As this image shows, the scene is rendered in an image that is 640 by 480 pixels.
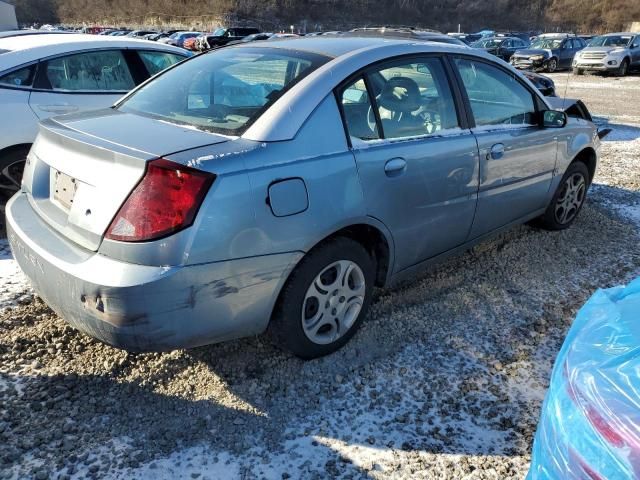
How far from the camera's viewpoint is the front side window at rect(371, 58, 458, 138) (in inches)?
118

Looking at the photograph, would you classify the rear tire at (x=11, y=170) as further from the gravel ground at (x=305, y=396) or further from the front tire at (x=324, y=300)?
the front tire at (x=324, y=300)

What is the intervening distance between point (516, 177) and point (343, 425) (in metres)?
2.27

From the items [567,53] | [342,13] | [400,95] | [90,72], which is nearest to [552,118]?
[400,95]

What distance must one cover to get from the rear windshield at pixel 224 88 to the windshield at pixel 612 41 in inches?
915

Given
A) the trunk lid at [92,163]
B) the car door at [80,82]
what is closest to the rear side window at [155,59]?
the car door at [80,82]

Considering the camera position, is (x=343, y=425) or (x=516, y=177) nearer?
(x=343, y=425)

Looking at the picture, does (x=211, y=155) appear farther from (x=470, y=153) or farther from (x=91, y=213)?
(x=470, y=153)

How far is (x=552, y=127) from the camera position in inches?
162

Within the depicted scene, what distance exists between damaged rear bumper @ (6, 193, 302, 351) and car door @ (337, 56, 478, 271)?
2.28 feet

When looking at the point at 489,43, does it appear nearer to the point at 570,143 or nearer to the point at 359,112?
the point at 570,143

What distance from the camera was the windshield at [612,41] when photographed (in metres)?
21.7

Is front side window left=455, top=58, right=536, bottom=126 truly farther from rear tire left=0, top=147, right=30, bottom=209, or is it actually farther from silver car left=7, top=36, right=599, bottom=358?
rear tire left=0, top=147, right=30, bottom=209

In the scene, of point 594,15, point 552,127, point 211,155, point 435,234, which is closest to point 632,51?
point 552,127

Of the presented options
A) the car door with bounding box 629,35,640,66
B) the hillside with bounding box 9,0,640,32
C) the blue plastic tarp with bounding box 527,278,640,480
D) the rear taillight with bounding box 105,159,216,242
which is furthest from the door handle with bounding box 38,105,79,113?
the hillside with bounding box 9,0,640,32
